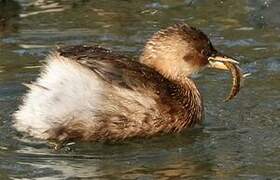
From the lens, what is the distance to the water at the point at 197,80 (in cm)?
718

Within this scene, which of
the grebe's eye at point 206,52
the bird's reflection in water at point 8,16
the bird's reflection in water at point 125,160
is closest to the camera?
the bird's reflection in water at point 125,160

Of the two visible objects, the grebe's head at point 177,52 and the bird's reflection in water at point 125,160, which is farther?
the grebe's head at point 177,52

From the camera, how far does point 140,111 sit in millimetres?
7785

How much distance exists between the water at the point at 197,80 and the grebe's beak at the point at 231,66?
203 mm

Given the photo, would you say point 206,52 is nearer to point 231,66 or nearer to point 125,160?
point 231,66

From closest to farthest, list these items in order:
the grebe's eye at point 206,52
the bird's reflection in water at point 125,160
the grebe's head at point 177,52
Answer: the bird's reflection in water at point 125,160
the grebe's head at point 177,52
the grebe's eye at point 206,52

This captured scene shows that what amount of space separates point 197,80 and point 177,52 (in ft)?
3.55

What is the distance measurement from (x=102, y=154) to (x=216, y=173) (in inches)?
35.2

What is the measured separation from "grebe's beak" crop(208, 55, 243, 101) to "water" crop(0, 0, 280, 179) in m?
0.20

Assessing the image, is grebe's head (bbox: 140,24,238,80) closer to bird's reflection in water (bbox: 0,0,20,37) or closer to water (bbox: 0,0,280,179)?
water (bbox: 0,0,280,179)

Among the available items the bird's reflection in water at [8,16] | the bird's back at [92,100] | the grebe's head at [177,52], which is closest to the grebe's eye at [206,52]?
the grebe's head at [177,52]

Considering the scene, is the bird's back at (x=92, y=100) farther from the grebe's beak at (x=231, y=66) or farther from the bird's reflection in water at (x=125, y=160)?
the grebe's beak at (x=231, y=66)

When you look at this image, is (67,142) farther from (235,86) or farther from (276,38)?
(276,38)

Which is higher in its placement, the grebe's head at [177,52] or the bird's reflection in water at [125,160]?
the grebe's head at [177,52]
